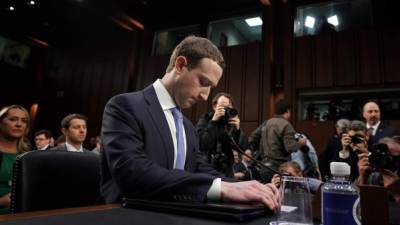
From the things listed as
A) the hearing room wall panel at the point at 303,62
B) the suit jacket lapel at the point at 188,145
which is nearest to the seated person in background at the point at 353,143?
the suit jacket lapel at the point at 188,145

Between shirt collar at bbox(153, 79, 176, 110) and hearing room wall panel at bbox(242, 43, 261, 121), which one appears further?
hearing room wall panel at bbox(242, 43, 261, 121)

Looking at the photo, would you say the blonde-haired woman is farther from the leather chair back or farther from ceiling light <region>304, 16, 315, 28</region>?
ceiling light <region>304, 16, 315, 28</region>

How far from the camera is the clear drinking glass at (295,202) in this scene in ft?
2.37

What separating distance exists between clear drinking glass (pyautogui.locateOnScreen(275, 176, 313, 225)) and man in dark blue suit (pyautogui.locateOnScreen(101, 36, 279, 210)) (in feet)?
0.27

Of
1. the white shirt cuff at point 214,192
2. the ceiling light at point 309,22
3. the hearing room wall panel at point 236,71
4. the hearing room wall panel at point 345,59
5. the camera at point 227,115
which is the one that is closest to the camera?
the white shirt cuff at point 214,192

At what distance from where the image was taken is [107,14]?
696 cm

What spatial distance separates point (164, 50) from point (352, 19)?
3.86m

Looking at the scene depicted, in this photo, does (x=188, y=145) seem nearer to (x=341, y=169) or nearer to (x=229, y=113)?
(x=341, y=169)

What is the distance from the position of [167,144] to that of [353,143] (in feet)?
4.97

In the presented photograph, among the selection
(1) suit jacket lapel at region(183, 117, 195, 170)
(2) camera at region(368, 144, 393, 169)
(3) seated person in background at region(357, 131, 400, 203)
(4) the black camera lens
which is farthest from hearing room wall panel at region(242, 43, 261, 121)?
(1) suit jacket lapel at region(183, 117, 195, 170)

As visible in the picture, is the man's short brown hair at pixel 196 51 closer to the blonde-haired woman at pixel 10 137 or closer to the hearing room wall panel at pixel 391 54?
the blonde-haired woman at pixel 10 137

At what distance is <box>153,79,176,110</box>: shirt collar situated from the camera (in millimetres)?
1156

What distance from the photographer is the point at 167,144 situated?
1.06 meters

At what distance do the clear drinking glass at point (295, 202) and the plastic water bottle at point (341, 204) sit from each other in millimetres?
84
